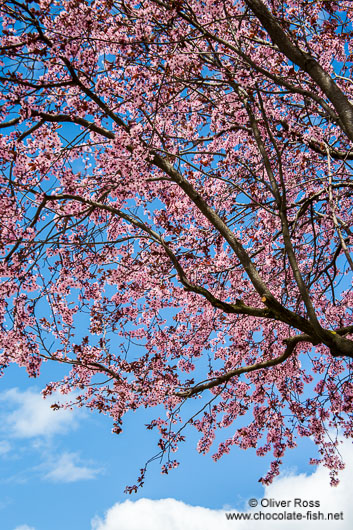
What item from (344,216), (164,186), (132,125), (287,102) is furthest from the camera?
(344,216)

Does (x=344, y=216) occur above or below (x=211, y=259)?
above

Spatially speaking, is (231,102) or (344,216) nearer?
(231,102)

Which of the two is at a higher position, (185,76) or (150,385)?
(185,76)

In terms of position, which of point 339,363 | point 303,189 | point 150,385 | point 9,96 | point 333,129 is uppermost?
point 333,129

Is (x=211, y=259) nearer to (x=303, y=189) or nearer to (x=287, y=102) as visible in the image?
(x=303, y=189)

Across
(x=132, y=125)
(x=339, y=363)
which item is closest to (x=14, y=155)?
(x=132, y=125)

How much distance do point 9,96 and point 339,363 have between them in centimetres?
881

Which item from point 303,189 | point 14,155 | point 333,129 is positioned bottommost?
point 14,155

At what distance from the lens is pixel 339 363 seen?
34.6 feet

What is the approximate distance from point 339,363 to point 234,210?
4661 millimetres

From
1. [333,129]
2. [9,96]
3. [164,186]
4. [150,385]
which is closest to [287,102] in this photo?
[333,129]

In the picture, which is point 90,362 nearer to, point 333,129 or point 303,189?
point 303,189

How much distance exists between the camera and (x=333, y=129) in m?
9.18

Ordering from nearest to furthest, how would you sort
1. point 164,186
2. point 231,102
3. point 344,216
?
1. point 231,102
2. point 164,186
3. point 344,216
